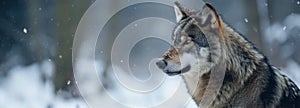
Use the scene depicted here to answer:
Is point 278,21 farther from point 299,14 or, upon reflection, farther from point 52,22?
point 52,22

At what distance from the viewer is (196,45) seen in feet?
8.79

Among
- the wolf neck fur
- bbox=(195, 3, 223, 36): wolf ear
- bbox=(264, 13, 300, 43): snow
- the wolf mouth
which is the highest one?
bbox=(264, 13, 300, 43): snow

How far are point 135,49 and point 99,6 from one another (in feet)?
2.30

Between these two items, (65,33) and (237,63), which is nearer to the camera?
(237,63)

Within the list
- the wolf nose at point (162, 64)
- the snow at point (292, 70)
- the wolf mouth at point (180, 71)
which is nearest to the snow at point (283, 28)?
the snow at point (292, 70)

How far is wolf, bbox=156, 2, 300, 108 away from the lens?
2508 mm

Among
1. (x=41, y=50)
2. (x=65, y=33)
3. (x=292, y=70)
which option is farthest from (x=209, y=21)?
(x=292, y=70)

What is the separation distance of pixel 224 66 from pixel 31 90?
400cm

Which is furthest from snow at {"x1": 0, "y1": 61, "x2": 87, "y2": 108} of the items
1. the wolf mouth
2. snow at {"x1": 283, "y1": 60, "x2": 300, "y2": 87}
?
the wolf mouth

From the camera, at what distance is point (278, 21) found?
6879mm

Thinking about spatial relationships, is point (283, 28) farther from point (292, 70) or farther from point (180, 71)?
point (180, 71)

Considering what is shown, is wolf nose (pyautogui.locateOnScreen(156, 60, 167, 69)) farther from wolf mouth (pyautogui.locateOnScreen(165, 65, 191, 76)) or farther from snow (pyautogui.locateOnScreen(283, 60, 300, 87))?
snow (pyautogui.locateOnScreen(283, 60, 300, 87))

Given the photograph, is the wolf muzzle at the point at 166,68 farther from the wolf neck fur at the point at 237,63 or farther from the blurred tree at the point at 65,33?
the blurred tree at the point at 65,33

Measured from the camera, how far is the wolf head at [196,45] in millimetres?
2627
